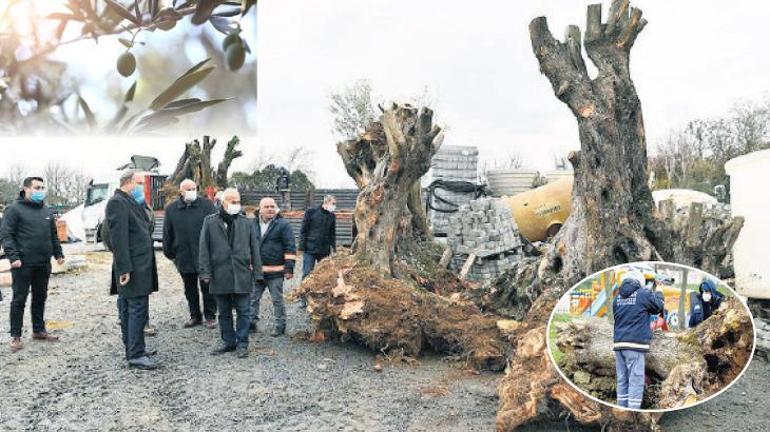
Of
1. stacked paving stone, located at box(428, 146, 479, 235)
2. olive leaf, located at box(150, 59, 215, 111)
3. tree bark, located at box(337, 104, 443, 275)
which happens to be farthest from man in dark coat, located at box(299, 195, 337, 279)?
stacked paving stone, located at box(428, 146, 479, 235)

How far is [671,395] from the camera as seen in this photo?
3629 millimetres

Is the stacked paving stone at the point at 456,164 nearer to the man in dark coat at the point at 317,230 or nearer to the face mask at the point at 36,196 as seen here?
the man in dark coat at the point at 317,230

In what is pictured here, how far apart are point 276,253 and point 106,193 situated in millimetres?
13743

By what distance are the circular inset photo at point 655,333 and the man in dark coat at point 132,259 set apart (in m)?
3.73

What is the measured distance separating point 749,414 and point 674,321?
2.31 metres

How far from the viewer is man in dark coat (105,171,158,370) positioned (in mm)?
5738

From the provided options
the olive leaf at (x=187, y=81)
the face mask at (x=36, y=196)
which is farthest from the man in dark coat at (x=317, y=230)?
the face mask at (x=36, y=196)

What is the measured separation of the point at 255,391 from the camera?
5.45m

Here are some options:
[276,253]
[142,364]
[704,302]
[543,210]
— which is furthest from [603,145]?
[543,210]

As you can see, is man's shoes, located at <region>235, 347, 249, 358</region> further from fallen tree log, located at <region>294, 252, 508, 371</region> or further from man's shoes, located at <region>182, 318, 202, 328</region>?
man's shoes, located at <region>182, 318, 202, 328</region>

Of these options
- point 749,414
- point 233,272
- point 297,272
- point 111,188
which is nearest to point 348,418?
point 233,272

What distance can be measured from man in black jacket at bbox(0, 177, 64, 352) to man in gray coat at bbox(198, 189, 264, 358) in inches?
66.0

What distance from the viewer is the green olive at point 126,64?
709 centimetres

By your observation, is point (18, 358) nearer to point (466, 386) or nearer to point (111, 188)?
point (466, 386)
